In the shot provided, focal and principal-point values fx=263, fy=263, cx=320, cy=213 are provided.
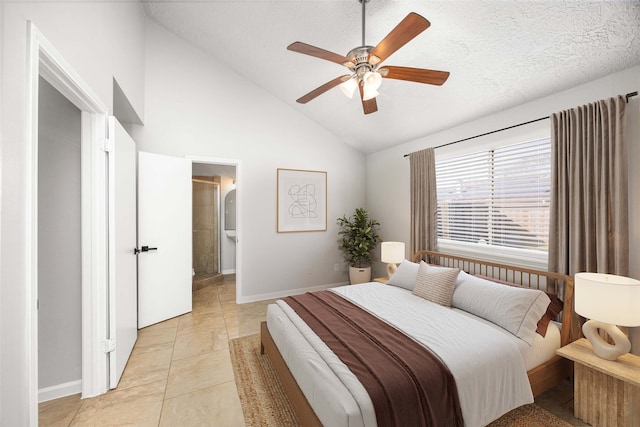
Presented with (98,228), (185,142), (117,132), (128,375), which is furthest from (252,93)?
(128,375)

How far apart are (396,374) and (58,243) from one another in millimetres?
2447

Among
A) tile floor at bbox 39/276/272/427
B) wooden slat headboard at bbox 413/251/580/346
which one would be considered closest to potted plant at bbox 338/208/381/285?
wooden slat headboard at bbox 413/251/580/346

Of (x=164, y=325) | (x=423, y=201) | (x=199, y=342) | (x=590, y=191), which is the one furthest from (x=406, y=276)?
(x=164, y=325)

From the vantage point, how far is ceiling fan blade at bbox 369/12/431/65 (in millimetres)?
1408

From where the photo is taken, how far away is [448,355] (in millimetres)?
1557

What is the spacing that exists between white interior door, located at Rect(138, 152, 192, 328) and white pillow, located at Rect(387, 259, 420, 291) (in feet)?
8.67

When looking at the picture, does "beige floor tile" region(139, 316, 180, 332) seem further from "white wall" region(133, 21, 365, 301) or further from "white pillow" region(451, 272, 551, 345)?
"white pillow" region(451, 272, 551, 345)

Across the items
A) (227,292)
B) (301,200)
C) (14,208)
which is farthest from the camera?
(227,292)

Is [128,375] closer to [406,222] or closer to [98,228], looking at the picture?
[98,228]

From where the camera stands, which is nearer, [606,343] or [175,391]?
[606,343]

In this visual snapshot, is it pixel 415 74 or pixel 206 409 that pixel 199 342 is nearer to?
pixel 206 409

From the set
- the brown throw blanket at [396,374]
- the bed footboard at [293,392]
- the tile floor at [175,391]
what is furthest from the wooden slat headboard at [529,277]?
the bed footboard at [293,392]

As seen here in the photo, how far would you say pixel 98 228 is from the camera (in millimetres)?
1941

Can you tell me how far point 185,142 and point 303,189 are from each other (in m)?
1.81
